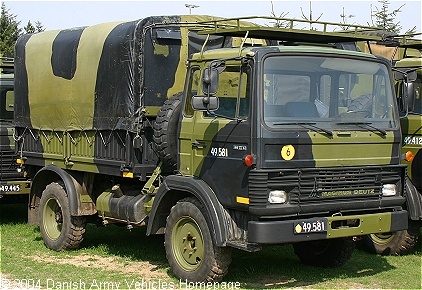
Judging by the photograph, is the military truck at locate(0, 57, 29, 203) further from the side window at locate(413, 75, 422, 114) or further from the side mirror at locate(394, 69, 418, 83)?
the side mirror at locate(394, 69, 418, 83)

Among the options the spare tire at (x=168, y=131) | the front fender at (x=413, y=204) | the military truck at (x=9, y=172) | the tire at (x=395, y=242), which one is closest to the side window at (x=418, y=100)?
the front fender at (x=413, y=204)

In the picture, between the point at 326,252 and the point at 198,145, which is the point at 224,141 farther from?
the point at 326,252

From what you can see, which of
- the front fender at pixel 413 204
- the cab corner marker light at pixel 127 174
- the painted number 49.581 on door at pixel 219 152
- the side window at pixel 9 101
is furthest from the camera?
the side window at pixel 9 101

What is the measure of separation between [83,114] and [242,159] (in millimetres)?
3421

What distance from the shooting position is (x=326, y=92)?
8.23 m

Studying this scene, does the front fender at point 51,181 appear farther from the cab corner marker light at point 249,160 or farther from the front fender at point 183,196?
the cab corner marker light at point 249,160

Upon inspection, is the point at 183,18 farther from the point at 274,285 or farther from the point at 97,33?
the point at 274,285

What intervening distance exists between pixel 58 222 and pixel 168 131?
298cm

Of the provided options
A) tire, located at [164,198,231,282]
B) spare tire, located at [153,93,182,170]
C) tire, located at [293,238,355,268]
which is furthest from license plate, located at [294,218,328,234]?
spare tire, located at [153,93,182,170]

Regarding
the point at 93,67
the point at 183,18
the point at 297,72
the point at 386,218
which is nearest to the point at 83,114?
the point at 93,67

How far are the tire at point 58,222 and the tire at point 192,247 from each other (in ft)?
Result: 7.63

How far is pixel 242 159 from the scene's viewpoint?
7812mm

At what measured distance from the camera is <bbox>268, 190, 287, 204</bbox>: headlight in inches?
301

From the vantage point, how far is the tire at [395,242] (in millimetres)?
10367
